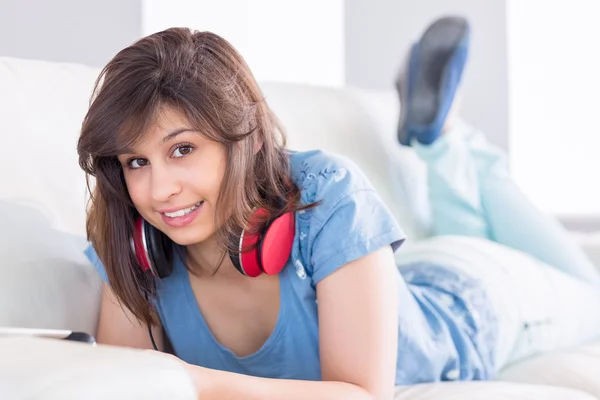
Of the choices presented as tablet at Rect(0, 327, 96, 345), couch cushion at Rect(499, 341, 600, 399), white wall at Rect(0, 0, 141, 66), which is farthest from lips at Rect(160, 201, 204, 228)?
white wall at Rect(0, 0, 141, 66)

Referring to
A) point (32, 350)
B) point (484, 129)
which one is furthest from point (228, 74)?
point (484, 129)

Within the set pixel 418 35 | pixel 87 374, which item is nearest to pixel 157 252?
pixel 87 374

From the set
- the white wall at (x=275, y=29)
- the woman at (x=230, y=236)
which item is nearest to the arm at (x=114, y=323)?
the woman at (x=230, y=236)

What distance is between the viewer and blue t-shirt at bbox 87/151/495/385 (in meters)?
1.15

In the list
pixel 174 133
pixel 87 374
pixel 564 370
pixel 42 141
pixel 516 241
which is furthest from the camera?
pixel 516 241

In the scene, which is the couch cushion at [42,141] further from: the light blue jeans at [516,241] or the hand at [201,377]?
the light blue jeans at [516,241]

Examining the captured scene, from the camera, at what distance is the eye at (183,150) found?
108 cm

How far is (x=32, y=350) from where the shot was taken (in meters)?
0.62

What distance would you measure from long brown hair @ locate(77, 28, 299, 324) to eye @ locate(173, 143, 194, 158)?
4cm

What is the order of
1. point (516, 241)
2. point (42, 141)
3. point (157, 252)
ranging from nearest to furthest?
point (157, 252), point (42, 141), point (516, 241)

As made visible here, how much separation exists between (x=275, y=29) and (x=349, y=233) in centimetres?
232

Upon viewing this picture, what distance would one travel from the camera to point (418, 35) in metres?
3.61

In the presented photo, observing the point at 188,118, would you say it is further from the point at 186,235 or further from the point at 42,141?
the point at 42,141

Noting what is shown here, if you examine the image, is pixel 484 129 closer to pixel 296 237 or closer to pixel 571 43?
pixel 571 43
